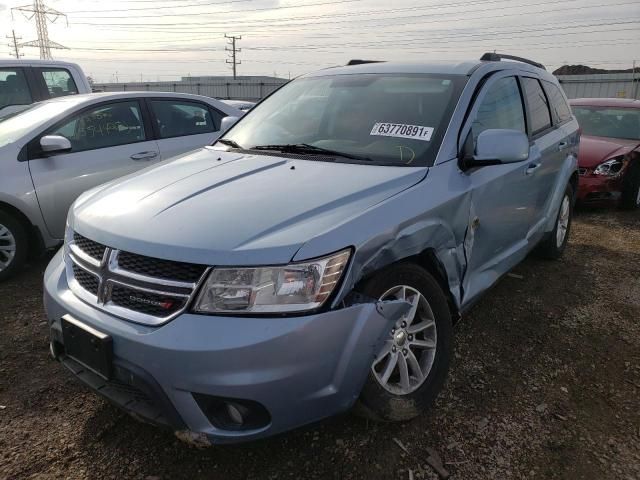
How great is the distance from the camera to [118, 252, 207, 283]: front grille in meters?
1.82

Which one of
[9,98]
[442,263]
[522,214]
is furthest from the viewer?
[9,98]

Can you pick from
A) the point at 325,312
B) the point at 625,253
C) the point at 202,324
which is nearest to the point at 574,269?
the point at 625,253

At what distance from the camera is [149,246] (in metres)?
1.89

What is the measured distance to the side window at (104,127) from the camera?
4469 millimetres

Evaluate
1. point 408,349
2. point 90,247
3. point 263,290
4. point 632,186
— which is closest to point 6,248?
point 90,247

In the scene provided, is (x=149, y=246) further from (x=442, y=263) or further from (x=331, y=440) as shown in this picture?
(x=442, y=263)

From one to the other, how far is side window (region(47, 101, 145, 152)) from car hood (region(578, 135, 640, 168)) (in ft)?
17.8

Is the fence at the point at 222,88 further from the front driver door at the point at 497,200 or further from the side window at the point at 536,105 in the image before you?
the front driver door at the point at 497,200

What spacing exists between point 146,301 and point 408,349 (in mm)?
1151

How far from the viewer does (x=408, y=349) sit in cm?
227

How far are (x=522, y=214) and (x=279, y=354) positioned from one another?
2342mm

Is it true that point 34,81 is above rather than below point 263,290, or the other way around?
above

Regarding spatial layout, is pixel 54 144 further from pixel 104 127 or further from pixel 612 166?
pixel 612 166

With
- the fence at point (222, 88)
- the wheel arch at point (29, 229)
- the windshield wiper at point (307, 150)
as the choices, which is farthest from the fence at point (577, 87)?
the windshield wiper at point (307, 150)
